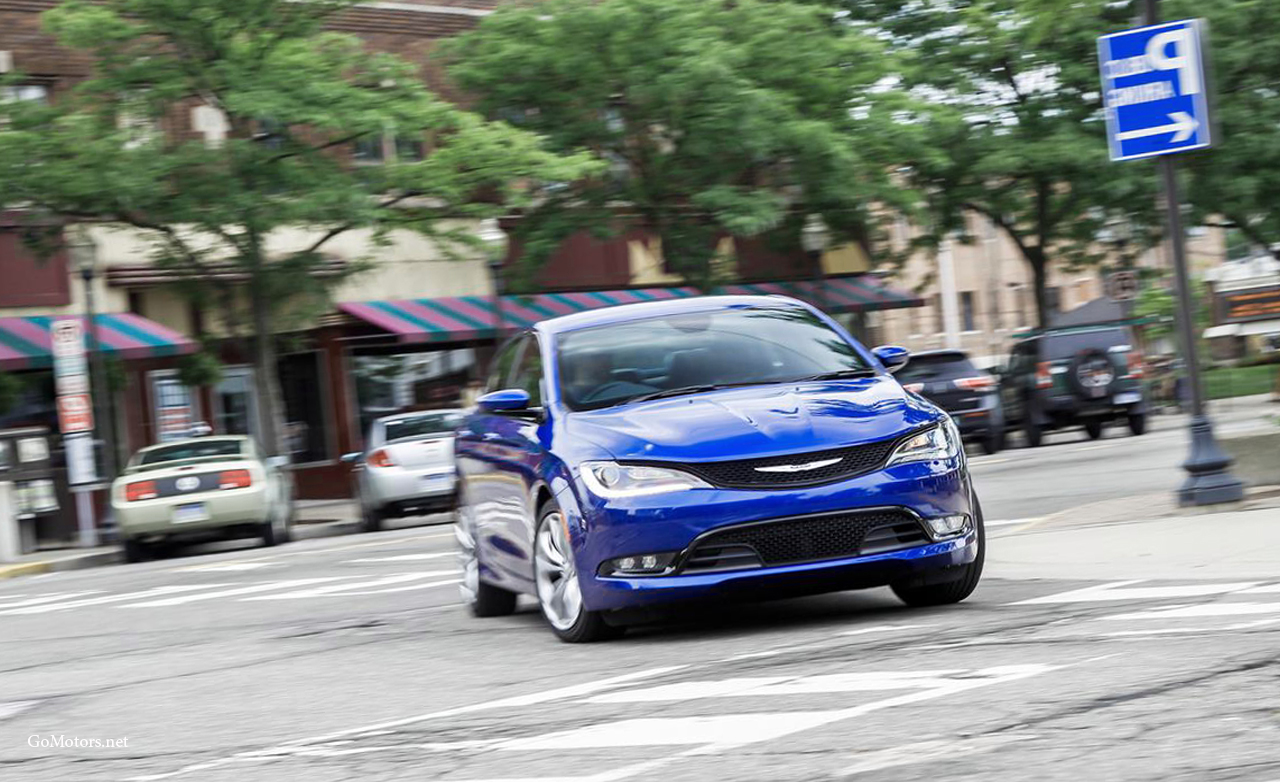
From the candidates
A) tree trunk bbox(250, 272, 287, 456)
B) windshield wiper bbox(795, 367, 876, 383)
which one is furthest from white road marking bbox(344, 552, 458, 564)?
tree trunk bbox(250, 272, 287, 456)

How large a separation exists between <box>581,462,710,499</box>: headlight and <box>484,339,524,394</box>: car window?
2.20 meters

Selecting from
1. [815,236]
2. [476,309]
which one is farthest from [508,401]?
[476,309]

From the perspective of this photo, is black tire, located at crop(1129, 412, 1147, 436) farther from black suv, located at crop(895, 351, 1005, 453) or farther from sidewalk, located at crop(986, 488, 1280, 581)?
sidewalk, located at crop(986, 488, 1280, 581)

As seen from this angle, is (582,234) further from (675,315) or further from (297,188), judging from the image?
(675,315)

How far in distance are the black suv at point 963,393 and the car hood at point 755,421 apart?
66.2ft

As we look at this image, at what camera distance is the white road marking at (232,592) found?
14626 mm

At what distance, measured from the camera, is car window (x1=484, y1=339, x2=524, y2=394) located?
35.8 feet

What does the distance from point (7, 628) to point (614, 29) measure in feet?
63.4

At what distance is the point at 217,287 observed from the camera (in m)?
26.9

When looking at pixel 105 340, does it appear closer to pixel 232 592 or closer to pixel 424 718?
pixel 232 592

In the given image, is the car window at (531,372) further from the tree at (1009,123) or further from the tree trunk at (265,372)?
the tree at (1009,123)

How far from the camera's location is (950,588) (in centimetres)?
923

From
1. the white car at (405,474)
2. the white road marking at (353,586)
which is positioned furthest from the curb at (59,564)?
the white road marking at (353,586)

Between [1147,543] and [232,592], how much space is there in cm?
695
